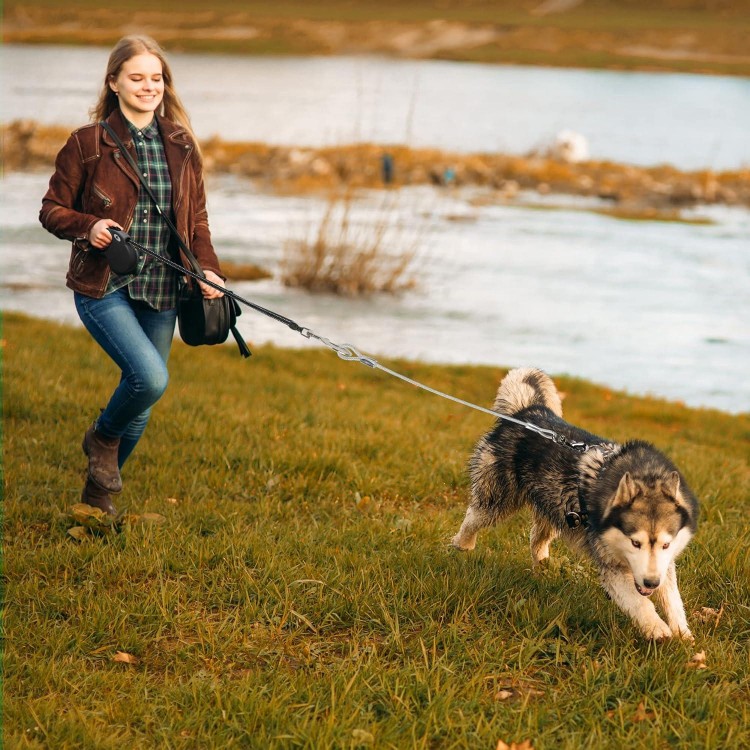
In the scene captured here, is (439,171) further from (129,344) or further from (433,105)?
(433,105)

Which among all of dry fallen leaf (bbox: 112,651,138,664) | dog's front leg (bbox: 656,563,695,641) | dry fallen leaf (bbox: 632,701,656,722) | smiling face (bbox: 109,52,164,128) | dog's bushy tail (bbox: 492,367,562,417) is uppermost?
smiling face (bbox: 109,52,164,128)

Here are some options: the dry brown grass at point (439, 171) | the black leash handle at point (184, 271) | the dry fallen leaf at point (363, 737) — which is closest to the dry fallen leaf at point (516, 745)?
the dry fallen leaf at point (363, 737)

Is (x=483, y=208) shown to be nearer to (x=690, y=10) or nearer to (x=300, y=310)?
(x=300, y=310)

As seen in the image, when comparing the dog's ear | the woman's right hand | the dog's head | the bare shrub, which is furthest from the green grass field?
the bare shrub

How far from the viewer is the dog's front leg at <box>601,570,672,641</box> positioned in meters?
3.88

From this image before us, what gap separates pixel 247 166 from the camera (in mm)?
29234

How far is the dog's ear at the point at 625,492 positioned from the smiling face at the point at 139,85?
9.76ft

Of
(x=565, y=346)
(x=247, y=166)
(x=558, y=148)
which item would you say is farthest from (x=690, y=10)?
(x=565, y=346)

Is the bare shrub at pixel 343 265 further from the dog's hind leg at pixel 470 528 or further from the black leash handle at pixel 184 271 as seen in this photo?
the dog's hind leg at pixel 470 528

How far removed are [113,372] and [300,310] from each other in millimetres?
5930

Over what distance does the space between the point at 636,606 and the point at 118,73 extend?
11.7ft

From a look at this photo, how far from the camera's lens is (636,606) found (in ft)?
12.8

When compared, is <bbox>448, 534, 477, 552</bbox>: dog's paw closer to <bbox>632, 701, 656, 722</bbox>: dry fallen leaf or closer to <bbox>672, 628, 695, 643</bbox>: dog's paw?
<bbox>672, 628, 695, 643</bbox>: dog's paw

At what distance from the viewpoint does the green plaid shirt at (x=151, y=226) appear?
487 centimetres
